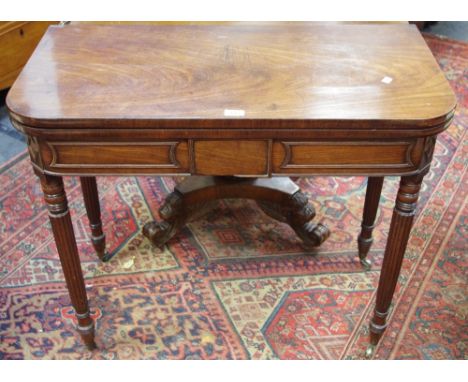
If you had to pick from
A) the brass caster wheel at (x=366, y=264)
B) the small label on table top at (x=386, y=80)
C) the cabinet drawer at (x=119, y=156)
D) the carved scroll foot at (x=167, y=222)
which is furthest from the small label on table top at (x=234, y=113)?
the brass caster wheel at (x=366, y=264)

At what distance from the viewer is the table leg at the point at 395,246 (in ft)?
4.35

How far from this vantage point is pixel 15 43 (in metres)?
2.55

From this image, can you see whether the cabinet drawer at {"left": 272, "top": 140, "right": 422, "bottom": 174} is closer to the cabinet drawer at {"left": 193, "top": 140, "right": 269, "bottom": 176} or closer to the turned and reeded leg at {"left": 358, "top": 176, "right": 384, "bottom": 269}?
the cabinet drawer at {"left": 193, "top": 140, "right": 269, "bottom": 176}

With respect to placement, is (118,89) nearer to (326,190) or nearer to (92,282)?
(92,282)

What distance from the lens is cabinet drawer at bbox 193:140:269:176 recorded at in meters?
1.25

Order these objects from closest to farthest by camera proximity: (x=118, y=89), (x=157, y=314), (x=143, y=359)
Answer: (x=118, y=89), (x=143, y=359), (x=157, y=314)

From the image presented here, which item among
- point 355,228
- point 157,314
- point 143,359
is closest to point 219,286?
point 157,314

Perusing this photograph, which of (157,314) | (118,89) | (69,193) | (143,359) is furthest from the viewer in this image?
(69,193)

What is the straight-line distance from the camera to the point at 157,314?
1774 millimetres

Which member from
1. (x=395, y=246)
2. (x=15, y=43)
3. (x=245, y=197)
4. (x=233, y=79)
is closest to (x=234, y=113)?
(x=233, y=79)

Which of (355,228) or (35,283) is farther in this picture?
(355,228)

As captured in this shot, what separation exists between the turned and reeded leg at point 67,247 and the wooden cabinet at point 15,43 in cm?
137

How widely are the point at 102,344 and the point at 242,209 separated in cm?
72

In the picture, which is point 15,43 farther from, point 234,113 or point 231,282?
point 234,113
